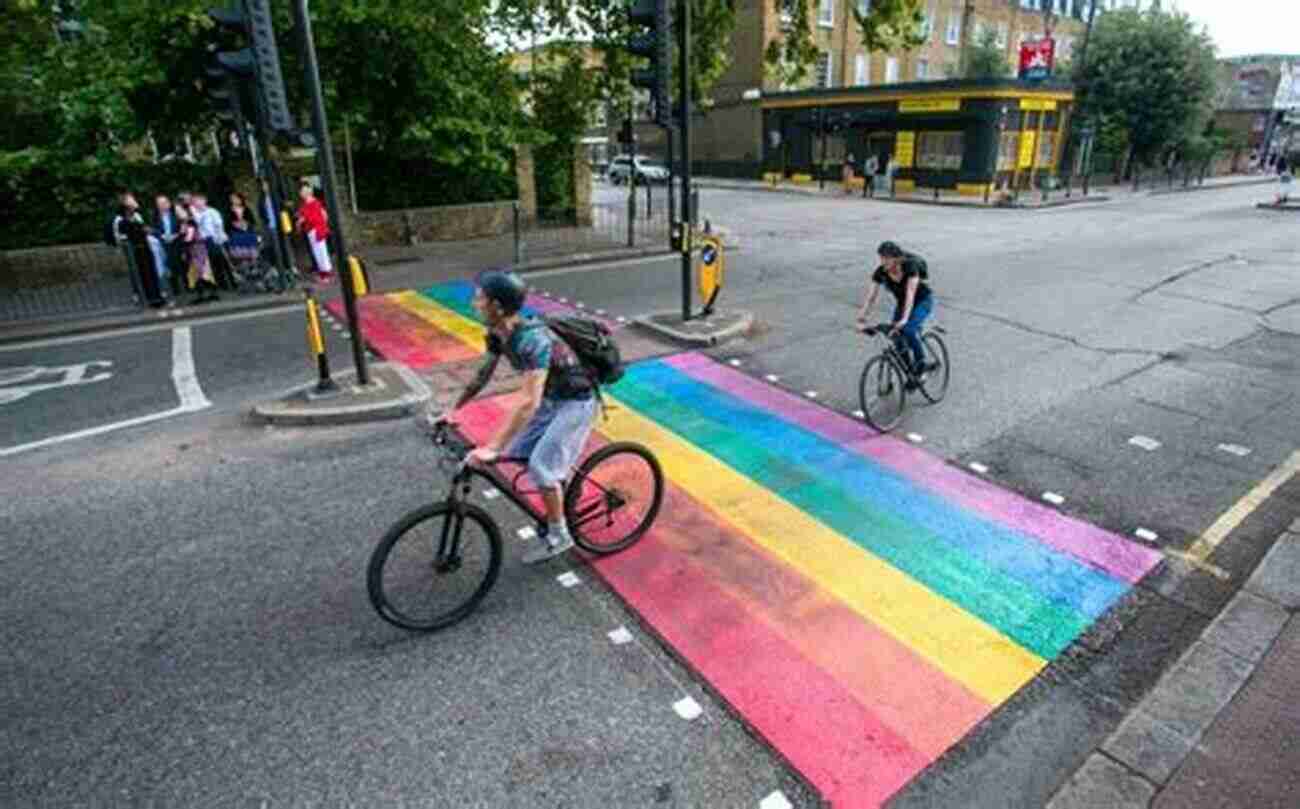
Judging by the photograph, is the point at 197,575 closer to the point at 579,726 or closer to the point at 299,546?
the point at 299,546

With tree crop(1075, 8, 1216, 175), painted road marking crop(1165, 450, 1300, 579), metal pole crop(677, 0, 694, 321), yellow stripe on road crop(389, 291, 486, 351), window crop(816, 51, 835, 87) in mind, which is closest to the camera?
painted road marking crop(1165, 450, 1300, 579)

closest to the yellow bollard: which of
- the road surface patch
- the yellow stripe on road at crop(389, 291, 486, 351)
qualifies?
the yellow stripe on road at crop(389, 291, 486, 351)

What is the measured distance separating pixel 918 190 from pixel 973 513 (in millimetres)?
32912

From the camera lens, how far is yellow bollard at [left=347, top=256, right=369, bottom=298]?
7.43m

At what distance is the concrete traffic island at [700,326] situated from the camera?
9.94 meters

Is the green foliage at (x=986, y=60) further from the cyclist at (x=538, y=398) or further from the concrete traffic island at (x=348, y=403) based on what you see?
the cyclist at (x=538, y=398)

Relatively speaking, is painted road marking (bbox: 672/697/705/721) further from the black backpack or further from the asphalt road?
the black backpack

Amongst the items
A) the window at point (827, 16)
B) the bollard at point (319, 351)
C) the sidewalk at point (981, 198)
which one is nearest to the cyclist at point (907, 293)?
the bollard at point (319, 351)

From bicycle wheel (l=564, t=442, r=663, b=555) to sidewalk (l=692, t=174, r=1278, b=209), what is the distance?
27526mm

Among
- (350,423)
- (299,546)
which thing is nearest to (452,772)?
(299,546)

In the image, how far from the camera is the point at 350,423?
7.40 meters

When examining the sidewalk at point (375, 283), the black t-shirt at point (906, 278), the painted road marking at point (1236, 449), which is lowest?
the painted road marking at point (1236, 449)

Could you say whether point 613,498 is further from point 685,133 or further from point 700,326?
point 685,133

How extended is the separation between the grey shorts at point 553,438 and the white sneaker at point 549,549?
445 millimetres
